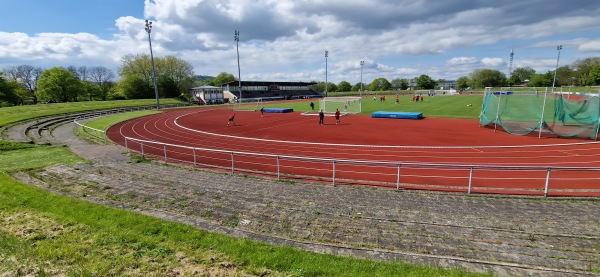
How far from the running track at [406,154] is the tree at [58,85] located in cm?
5661

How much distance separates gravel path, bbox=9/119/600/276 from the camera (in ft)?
19.4

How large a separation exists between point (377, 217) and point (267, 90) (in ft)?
308

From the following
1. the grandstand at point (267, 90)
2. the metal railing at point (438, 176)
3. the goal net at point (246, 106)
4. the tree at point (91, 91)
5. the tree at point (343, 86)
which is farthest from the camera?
the tree at point (343, 86)

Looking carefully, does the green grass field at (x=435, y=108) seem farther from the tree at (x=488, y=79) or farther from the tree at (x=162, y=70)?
the tree at (x=488, y=79)

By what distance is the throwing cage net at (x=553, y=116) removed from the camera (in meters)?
19.7

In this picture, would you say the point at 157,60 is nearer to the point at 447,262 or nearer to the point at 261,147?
the point at 261,147

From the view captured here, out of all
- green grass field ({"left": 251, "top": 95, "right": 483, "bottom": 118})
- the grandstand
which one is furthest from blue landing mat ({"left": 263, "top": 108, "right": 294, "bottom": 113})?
the grandstand

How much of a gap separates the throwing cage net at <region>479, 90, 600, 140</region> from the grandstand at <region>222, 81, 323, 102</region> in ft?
193

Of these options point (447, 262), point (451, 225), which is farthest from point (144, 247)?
point (451, 225)

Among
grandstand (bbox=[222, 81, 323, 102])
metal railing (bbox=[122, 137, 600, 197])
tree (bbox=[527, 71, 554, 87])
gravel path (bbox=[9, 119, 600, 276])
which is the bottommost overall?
metal railing (bbox=[122, 137, 600, 197])

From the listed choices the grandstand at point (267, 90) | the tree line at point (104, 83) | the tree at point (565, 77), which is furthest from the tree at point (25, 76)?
the tree at point (565, 77)

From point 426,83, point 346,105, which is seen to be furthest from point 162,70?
point 426,83

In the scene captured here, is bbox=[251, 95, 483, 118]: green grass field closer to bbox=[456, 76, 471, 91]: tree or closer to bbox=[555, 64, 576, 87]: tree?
bbox=[555, 64, 576, 87]: tree

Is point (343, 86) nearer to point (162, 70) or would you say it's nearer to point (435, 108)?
point (162, 70)
